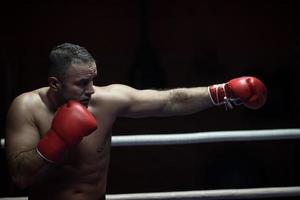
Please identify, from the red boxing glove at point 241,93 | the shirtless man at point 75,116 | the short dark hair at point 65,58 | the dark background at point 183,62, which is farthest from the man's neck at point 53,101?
the dark background at point 183,62

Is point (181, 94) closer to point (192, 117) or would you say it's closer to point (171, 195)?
point (171, 195)

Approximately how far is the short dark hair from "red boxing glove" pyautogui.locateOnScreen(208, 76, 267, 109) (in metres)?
0.53

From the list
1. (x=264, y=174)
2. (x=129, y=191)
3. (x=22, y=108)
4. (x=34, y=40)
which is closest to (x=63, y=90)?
(x=22, y=108)

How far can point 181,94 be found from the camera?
72.0 inches

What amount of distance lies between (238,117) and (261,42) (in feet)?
2.14

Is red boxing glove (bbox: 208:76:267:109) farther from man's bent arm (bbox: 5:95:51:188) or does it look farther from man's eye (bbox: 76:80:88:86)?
man's bent arm (bbox: 5:95:51:188)

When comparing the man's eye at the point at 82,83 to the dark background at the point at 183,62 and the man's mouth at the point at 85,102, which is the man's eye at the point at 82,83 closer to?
the man's mouth at the point at 85,102

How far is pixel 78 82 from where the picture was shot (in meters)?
1.61

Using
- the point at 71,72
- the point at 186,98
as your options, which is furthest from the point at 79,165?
the point at 186,98

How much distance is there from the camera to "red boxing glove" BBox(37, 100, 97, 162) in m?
1.49

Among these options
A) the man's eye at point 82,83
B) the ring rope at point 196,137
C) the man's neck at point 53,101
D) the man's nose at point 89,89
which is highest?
the man's eye at point 82,83

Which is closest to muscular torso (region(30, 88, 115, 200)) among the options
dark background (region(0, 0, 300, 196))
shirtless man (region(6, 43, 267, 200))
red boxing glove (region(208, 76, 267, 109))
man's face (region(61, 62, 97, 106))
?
shirtless man (region(6, 43, 267, 200))

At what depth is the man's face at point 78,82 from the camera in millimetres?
1605

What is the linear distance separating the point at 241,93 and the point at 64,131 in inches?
27.6
